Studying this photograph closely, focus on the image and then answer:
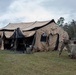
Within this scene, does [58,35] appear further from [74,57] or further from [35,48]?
[74,57]

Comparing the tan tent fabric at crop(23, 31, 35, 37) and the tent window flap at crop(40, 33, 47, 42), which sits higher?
the tan tent fabric at crop(23, 31, 35, 37)

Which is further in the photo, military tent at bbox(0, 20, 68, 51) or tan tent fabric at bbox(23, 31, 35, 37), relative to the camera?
military tent at bbox(0, 20, 68, 51)

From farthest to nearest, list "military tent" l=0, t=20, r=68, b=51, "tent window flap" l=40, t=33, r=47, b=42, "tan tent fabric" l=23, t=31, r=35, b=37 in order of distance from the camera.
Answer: "tent window flap" l=40, t=33, r=47, b=42 < "military tent" l=0, t=20, r=68, b=51 < "tan tent fabric" l=23, t=31, r=35, b=37

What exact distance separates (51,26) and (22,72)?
13606 millimetres

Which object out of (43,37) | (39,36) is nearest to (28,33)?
(39,36)

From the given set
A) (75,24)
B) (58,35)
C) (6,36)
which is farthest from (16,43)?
(75,24)

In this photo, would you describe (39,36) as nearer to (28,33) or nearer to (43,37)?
(43,37)

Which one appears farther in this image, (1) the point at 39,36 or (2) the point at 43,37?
(2) the point at 43,37

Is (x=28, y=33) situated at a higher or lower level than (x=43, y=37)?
higher

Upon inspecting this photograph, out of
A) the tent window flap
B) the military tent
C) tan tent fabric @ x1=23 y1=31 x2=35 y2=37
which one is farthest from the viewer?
the tent window flap

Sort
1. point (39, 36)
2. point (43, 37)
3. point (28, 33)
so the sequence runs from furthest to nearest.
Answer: point (43, 37) → point (28, 33) → point (39, 36)

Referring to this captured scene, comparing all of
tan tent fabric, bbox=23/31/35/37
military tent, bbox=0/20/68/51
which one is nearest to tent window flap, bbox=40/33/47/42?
military tent, bbox=0/20/68/51

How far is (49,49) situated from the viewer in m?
22.4

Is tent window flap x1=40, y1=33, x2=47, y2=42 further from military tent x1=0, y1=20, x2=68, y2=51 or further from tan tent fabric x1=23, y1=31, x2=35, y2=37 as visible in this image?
tan tent fabric x1=23, y1=31, x2=35, y2=37
